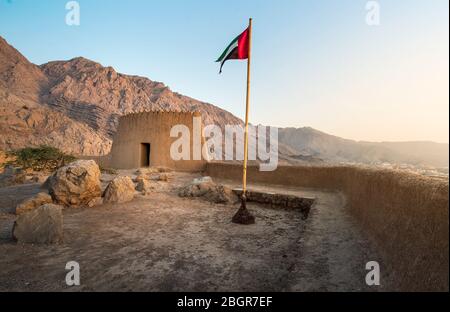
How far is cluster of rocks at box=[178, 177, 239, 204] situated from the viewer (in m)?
7.65

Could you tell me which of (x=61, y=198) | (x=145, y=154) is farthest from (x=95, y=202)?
(x=145, y=154)

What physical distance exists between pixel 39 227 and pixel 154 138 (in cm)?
1070

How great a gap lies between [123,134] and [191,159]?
17.1 ft

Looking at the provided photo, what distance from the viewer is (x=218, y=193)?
25.5ft

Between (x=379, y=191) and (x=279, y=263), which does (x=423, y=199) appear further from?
(x=279, y=263)

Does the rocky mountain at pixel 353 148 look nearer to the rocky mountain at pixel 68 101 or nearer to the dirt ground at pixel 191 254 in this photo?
the rocky mountain at pixel 68 101

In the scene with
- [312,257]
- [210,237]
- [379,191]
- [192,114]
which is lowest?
[210,237]

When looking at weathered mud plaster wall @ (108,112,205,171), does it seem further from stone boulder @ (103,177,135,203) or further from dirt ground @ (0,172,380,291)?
dirt ground @ (0,172,380,291)

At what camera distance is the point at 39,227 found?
375cm

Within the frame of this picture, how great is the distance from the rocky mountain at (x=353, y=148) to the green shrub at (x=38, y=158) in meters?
65.5

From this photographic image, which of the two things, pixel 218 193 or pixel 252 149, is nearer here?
pixel 218 193

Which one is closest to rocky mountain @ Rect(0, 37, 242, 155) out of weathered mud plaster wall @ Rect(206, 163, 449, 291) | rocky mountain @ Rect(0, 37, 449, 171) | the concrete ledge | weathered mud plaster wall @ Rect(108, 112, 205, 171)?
rocky mountain @ Rect(0, 37, 449, 171)

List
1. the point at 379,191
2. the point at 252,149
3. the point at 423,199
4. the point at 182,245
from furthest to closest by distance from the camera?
the point at 252,149 → the point at 182,245 → the point at 379,191 → the point at 423,199
